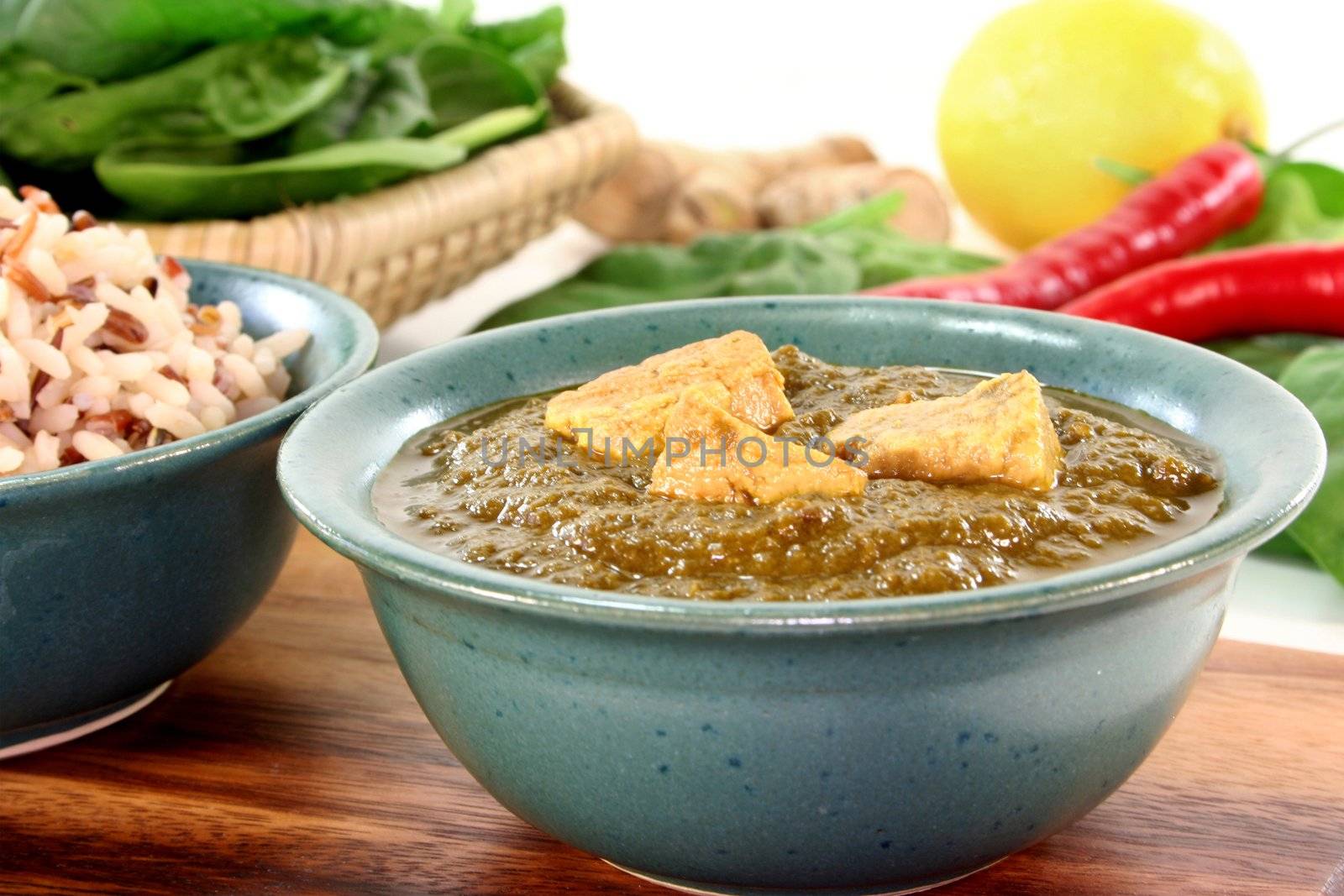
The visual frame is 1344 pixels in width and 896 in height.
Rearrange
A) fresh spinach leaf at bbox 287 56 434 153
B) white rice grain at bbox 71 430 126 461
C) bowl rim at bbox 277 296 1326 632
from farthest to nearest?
fresh spinach leaf at bbox 287 56 434 153
white rice grain at bbox 71 430 126 461
bowl rim at bbox 277 296 1326 632

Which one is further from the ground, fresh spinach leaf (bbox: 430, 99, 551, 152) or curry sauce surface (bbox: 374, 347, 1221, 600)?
curry sauce surface (bbox: 374, 347, 1221, 600)

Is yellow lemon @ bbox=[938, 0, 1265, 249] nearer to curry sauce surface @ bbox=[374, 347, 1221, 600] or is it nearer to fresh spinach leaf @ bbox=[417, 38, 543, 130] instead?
fresh spinach leaf @ bbox=[417, 38, 543, 130]

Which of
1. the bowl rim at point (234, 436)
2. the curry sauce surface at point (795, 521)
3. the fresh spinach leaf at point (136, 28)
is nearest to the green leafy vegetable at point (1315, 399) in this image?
the curry sauce surface at point (795, 521)

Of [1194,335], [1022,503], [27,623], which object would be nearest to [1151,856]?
[1022,503]

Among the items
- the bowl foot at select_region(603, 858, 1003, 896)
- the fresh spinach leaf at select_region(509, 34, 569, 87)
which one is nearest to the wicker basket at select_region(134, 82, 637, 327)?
the fresh spinach leaf at select_region(509, 34, 569, 87)

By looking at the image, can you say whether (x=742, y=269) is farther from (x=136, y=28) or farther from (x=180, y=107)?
(x=136, y=28)
